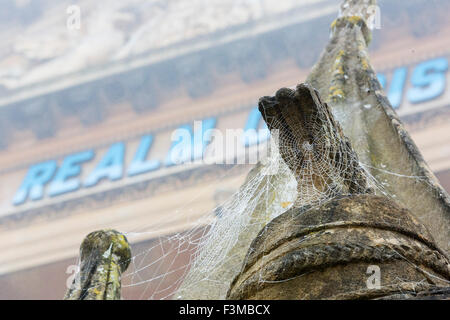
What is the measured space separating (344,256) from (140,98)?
1000 centimetres

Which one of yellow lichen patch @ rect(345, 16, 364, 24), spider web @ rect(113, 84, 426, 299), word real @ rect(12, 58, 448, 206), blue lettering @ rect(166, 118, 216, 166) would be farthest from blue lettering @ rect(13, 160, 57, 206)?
spider web @ rect(113, 84, 426, 299)

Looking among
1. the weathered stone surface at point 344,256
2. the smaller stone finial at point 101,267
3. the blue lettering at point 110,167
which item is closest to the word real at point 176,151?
the blue lettering at point 110,167

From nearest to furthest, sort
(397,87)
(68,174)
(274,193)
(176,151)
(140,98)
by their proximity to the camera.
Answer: (274,193), (397,87), (176,151), (68,174), (140,98)

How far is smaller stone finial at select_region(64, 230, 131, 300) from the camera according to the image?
1.70 metres

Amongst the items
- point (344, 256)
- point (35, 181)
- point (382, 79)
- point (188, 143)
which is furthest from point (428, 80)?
point (344, 256)

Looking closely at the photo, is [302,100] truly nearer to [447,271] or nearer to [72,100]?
[447,271]

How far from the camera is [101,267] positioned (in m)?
1.79

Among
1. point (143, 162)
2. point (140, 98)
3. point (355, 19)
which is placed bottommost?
point (355, 19)

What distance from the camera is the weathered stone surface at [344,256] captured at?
4.96 feet

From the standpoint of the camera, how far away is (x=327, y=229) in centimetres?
163

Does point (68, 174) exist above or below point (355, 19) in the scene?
above

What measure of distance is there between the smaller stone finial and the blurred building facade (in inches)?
265

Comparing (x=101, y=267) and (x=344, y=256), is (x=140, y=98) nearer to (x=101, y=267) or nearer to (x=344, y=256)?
(x=101, y=267)

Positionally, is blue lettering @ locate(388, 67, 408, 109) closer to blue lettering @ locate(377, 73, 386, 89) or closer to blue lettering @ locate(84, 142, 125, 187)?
blue lettering @ locate(377, 73, 386, 89)
